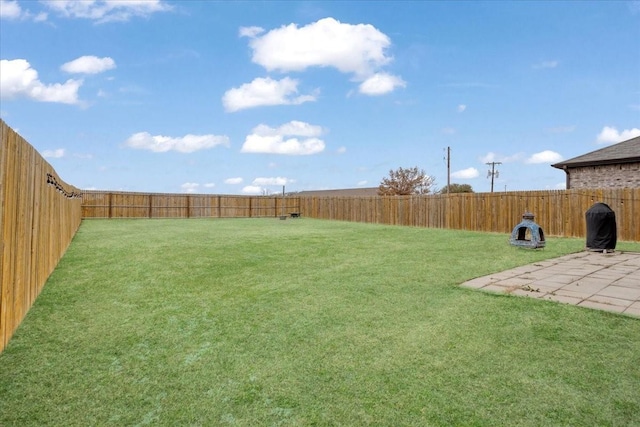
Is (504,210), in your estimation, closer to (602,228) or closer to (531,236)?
(602,228)

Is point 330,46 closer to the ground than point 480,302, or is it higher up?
higher up

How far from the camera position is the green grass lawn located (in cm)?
186

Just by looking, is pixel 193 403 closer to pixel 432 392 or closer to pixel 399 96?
pixel 432 392

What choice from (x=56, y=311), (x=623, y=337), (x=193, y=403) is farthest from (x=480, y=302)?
(x=56, y=311)

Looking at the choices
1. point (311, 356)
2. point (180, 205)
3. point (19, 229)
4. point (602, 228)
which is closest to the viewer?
point (311, 356)

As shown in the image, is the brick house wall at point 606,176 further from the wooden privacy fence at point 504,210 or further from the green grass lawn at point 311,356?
the green grass lawn at point 311,356

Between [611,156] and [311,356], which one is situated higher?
[611,156]

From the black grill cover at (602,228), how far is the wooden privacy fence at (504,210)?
3.49 metres

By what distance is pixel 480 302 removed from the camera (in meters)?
3.67

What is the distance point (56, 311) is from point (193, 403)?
2347 millimetres

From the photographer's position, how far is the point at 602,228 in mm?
7801

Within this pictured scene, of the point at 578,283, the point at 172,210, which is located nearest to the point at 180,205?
the point at 172,210

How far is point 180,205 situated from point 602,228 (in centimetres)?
2107

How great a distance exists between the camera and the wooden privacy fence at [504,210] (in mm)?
10438
